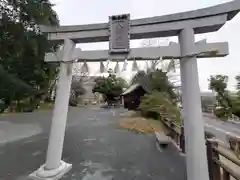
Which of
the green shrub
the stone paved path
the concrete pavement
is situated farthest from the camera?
the concrete pavement

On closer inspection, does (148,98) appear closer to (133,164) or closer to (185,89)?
(133,164)

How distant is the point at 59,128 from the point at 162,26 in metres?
2.44

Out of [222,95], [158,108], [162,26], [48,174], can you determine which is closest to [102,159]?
[48,174]

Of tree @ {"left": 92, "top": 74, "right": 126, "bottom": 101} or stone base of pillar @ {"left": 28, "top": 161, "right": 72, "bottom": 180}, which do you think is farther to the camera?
tree @ {"left": 92, "top": 74, "right": 126, "bottom": 101}

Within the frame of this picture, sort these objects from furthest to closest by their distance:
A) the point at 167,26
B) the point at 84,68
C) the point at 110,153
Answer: the point at 110,153 < the point at 84,68 < the point at 167,26

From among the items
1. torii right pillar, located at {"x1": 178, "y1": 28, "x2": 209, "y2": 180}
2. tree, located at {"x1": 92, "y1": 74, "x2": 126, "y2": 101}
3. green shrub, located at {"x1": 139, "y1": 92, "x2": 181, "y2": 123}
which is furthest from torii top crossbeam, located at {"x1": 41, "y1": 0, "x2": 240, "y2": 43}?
tree, located at {"x1": 92, "y1": 74, "x2": 126, "y2": 101}

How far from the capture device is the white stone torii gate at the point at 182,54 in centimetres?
322

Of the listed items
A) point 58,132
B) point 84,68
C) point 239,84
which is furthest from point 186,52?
point 239,84

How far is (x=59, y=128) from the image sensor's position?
3801 millimetres

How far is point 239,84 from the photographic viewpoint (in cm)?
1892

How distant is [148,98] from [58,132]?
Answer: 345 inches

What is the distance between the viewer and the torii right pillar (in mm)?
3195

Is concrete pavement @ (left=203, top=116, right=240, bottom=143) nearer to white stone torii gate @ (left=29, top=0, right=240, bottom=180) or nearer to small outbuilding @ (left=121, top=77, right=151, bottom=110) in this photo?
small outbuilding @ (left=121, top=77, right=151, bottom=110)

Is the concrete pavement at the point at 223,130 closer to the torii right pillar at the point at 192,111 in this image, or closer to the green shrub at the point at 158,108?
the green shrub at the point at 158,108
